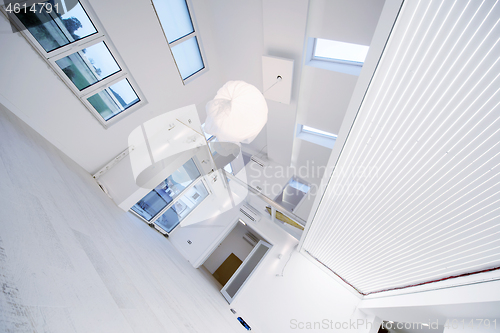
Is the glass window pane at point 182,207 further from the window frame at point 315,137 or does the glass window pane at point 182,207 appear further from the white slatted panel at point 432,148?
the white slatted panel at point 432,148

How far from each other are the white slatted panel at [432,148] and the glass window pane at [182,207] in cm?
309

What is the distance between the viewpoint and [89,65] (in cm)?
255

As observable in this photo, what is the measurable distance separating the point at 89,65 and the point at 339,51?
3.07 metres

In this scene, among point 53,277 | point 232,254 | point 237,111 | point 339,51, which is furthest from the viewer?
point 232,254

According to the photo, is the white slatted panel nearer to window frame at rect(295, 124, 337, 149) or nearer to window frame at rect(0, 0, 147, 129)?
window frame at rect(295, 124, 337, 149)

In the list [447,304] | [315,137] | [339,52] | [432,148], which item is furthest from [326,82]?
[447,304]

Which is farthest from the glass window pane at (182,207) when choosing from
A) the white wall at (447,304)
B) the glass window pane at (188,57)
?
the white wall at (447,304)

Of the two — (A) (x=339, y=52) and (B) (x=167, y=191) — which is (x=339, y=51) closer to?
(A) (x=339, y=52)

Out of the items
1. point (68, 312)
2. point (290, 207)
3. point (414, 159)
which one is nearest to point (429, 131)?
point (414, 159)

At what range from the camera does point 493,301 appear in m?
1.06

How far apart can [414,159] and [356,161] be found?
34 cm

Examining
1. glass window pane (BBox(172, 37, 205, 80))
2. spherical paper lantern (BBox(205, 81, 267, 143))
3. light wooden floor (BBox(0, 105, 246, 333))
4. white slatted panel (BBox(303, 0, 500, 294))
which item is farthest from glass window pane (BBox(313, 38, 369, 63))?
light wooden floor (BBox(0, 105, 246, 333))

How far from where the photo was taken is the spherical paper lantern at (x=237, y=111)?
2.32 metres

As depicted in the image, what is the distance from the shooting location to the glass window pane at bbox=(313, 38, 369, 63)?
2562 millimetres
